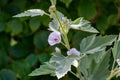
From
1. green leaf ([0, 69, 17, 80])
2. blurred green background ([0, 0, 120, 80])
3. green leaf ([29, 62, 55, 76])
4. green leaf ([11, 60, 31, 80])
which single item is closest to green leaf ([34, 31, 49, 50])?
blurred green background ([0, 0, 120, 80])

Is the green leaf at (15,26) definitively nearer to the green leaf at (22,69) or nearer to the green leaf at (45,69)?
the green leaf at (22,69)

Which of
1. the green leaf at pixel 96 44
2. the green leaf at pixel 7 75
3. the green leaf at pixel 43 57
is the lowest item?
the green leaf at pixel 96 44

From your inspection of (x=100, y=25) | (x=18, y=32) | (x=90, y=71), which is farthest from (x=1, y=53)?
(x=90, y=71)

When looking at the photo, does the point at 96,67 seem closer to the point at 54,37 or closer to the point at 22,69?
the point at 54,37

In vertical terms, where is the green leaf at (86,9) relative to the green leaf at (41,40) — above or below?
above

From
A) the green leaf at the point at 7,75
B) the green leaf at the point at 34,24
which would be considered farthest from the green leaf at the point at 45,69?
the green leaf at the point at 34,24

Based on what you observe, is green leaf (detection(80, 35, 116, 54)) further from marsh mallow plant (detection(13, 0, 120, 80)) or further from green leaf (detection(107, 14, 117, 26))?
green leaf (detection(107, 14, 117, 26))

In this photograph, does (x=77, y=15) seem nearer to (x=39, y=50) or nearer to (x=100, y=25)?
(x=100, y=25)
